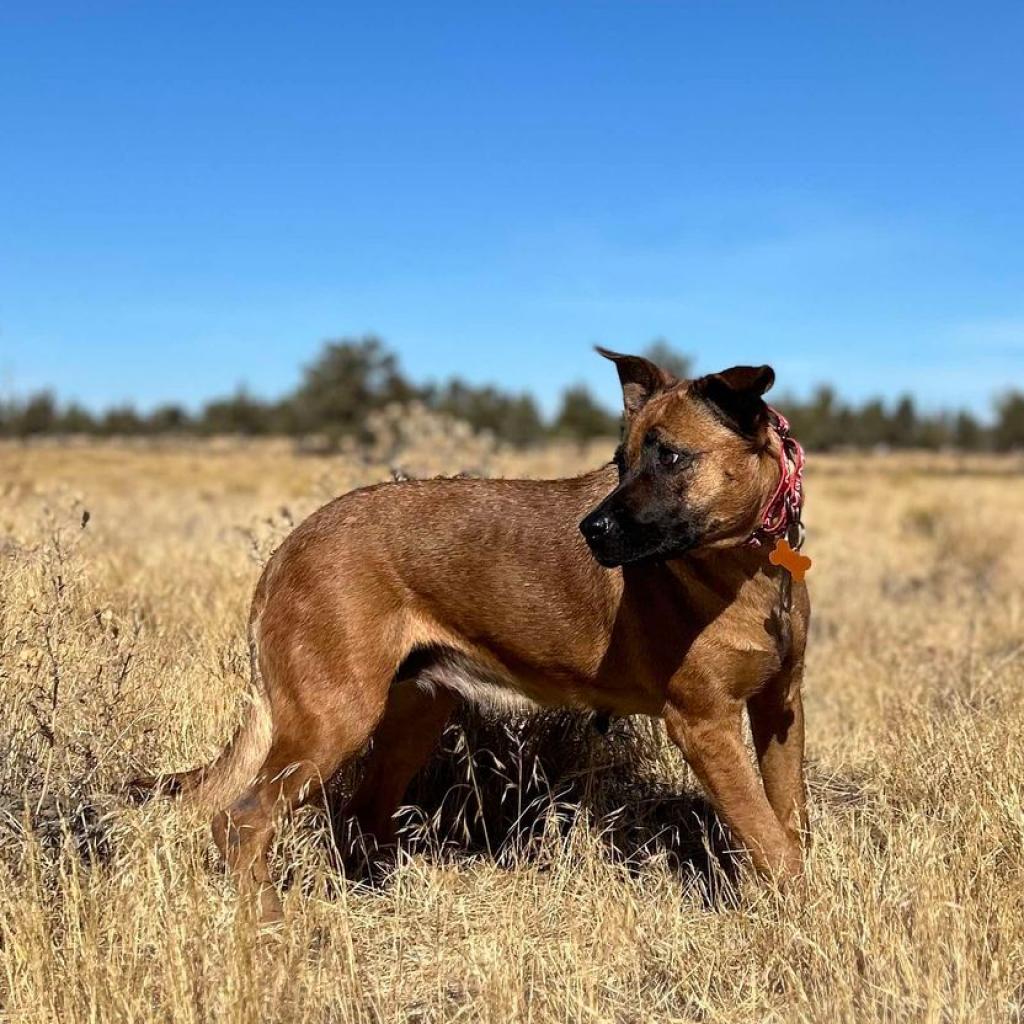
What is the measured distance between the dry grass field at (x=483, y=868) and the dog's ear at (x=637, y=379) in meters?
1.69

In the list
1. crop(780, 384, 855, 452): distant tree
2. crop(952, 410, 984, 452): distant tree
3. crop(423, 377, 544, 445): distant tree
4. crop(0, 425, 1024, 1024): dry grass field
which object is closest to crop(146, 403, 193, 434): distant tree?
crop(423, 377, 544, 445): distant tree

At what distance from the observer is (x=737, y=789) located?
407cm

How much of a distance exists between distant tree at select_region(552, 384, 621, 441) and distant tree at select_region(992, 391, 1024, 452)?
98.3 ft

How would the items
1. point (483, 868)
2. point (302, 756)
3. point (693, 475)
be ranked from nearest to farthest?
point (693, 475)
point (302, 756)
point (483, 868)

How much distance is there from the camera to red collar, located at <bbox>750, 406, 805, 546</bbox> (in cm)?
408

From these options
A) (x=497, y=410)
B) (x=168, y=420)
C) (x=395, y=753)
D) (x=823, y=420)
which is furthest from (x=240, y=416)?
(x=395, y=753)

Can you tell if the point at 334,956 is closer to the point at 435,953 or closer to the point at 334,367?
the point at 435,953

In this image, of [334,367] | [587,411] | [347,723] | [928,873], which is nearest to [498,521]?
[347,723]

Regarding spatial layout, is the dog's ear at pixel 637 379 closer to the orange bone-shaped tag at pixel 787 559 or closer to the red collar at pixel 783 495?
the red collar at pixel 783 495

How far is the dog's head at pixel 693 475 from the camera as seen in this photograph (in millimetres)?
3838

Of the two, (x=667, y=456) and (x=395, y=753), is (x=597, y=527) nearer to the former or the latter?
(x=667, y=456)

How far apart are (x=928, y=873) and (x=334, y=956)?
194 cm

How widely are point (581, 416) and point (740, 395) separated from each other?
232 feet

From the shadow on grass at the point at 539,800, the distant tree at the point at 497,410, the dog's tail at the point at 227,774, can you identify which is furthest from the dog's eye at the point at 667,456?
the distant tree at the point at 497,410
